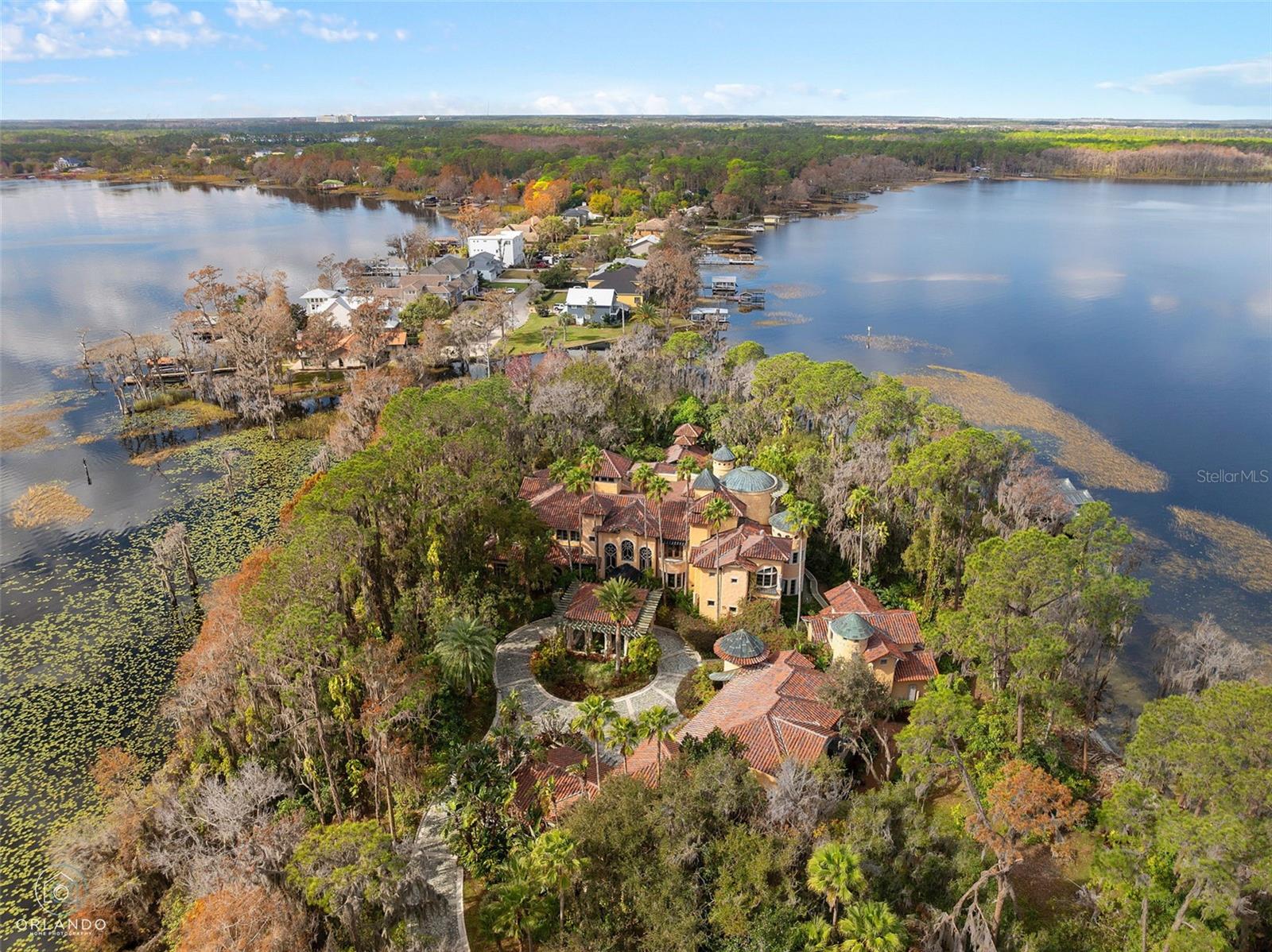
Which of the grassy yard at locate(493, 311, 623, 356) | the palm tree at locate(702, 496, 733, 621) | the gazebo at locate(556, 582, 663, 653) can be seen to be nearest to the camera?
the gazebo at locate(556, 582, 663, 653)

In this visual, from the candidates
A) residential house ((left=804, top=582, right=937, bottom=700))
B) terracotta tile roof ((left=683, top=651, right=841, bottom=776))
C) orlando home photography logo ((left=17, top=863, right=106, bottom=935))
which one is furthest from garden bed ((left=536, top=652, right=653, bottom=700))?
orlando home photography logo ((left=17, top=863, right=106, bottom=935))

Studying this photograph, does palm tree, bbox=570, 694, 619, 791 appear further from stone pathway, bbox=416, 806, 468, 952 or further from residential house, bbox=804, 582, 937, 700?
residential house, bbox=804, 582, 937, 700

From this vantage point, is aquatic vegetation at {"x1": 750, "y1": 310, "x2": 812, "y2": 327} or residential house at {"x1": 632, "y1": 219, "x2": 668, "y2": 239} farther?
residential house at {"x1": 632, "y1": 219, "x2": 668, "y2": 239}

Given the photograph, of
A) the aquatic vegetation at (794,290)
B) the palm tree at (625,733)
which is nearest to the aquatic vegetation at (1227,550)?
the palm tree at (625,733)

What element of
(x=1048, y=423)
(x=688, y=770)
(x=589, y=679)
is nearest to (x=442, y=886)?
(x=688, y=770)

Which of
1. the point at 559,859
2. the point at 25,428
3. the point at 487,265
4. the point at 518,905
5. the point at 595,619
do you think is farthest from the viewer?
the point at 487,265

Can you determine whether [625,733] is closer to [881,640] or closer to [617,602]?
[617,602]
